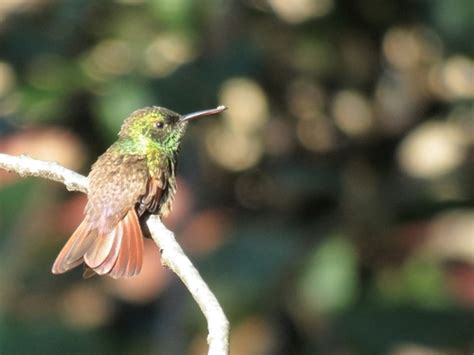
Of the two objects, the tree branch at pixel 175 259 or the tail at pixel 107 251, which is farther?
the tail at pixel 107 251

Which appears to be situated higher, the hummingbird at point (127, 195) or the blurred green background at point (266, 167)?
the blurred green background at point (266, 167)

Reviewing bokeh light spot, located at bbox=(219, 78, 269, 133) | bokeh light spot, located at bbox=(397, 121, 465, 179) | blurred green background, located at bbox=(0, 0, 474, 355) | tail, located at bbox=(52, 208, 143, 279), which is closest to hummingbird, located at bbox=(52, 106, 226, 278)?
tail, located at bbox=(52, 208, 143, 279)

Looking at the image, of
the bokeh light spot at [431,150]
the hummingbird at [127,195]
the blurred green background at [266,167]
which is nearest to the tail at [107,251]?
the hummingbird at [127,195]

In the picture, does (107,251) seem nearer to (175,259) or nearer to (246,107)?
(175,259)

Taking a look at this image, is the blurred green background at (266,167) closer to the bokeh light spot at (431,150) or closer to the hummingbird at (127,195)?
the bokeh light spot at (431,150)

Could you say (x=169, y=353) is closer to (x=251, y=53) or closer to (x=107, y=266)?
(x=251, y=53)

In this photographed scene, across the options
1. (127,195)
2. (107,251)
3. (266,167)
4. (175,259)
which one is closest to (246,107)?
(266,167)
